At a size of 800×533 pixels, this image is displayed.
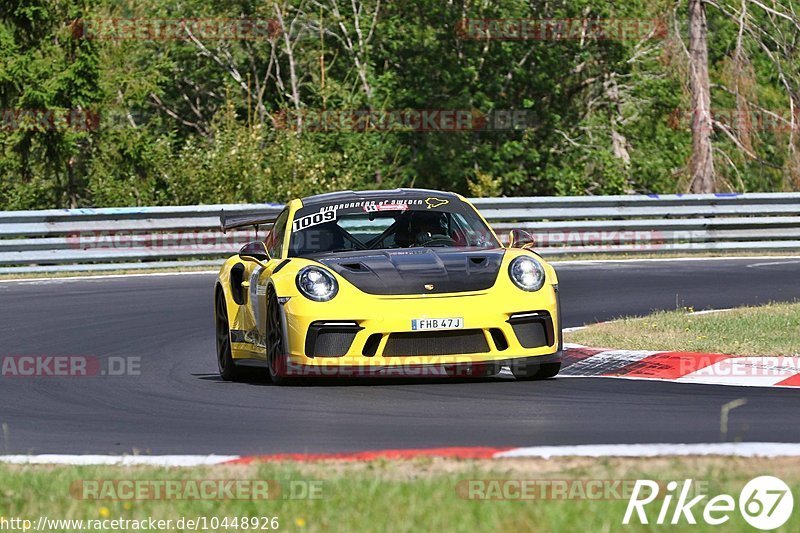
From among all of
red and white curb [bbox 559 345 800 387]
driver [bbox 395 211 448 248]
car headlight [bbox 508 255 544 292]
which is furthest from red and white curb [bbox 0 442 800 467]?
driver [bbox 395 211 448 248]

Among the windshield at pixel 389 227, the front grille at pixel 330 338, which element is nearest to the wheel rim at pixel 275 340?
the front grille at pixel 330 338

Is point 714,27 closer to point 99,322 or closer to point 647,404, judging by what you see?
point 99,322

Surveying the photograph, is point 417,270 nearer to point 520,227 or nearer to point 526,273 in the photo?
point 526,273

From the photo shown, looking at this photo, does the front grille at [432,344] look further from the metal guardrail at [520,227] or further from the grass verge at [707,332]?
the metal guardrail at [520,227]

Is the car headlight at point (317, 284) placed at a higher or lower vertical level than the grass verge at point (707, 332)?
higher

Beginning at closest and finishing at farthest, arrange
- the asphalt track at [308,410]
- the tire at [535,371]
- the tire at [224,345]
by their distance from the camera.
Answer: the asphalt track at [308,410] → the tire at [535,371] → the tire at [224,345]

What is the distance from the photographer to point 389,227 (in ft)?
34.7

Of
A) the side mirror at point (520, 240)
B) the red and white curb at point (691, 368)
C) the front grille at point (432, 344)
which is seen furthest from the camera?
the side mirror at point (520, 240)

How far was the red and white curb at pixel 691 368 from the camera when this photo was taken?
31.4ft

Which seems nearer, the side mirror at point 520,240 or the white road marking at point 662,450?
the white road marking at point 662,450

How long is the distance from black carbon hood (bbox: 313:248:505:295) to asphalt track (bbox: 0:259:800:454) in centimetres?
60

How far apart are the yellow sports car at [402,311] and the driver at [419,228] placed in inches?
9.0

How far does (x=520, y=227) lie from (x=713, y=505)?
54.1 ft

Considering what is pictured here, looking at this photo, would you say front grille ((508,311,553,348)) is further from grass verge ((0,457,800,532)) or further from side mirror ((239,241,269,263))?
grass verge ((0,457,800,532))
